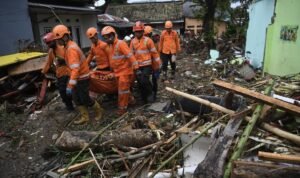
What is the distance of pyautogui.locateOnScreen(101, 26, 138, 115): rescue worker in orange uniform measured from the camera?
5.62 meters

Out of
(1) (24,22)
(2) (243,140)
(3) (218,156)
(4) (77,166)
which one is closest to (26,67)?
(4) (77,166)

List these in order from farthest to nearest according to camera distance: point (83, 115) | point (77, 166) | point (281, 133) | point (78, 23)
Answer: point (78, 23) < point (83, 115) < point (77, 166) < point (281, 133)

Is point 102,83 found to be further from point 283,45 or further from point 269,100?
point 283,45

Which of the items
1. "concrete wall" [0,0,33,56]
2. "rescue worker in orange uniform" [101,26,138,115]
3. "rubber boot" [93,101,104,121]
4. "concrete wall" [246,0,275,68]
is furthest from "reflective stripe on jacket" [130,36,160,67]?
"concrete wall" [0,0,33,56]

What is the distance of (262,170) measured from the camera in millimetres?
2879

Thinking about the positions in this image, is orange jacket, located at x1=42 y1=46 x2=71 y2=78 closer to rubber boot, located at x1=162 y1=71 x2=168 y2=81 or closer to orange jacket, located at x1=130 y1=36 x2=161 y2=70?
orange jacket, located at x1=130 y1=36 x2=161 y2=70

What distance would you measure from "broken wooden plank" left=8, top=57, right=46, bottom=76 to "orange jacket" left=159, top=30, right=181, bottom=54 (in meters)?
3.48

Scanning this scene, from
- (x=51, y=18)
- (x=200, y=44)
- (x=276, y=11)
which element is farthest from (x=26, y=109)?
(x=200, y=44)

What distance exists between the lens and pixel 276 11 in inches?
306

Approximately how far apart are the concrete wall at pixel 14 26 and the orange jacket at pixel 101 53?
19.5 ft

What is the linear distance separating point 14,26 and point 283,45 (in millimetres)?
9321

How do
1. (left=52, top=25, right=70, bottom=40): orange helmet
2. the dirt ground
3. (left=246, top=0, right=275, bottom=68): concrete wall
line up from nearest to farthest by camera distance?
1. the dirt ground
2. (left=52, top=25, right=70, bottom=40): orange helmet
3. (left=246, top=0, right=275, bottom=68): concrete wall

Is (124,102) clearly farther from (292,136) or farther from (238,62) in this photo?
(238,62)

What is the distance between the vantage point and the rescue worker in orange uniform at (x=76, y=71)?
5082mm
